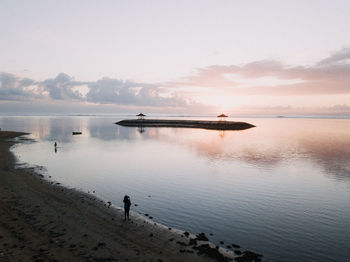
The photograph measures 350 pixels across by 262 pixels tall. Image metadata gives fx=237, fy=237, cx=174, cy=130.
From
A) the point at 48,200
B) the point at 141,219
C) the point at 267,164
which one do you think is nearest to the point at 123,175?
the point at 48,200

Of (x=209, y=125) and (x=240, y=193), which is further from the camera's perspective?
(x=209, y=125)

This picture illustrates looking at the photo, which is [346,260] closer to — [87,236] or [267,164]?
[87,236]

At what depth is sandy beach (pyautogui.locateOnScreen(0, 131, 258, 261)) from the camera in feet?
48.3

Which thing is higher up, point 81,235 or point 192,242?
point 81,235

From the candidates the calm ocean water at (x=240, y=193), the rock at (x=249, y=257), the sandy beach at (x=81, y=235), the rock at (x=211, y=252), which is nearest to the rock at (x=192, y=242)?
the sandy beach at (x=81, y=235)

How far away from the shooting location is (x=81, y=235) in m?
17.1

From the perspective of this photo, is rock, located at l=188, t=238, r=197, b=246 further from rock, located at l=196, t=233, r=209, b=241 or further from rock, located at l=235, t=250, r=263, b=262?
rock, located at l=235, t=250, r=263, b=262

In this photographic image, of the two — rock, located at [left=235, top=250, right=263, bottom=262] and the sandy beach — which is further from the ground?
the sandy beach

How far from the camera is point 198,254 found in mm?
15422

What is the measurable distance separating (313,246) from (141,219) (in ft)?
44.3

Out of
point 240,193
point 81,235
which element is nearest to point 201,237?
point 81,235

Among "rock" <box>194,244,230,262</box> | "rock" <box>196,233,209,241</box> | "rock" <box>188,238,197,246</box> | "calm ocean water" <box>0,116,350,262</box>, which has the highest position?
"rock" <box>194,244,230,262</box>

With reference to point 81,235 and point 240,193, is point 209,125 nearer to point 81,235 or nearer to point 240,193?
point 240,193

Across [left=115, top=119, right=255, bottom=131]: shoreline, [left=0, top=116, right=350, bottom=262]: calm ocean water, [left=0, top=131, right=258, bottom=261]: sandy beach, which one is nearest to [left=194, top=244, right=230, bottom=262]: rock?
[left=0, top=131, right=258, bottom=261]: sandy beach
